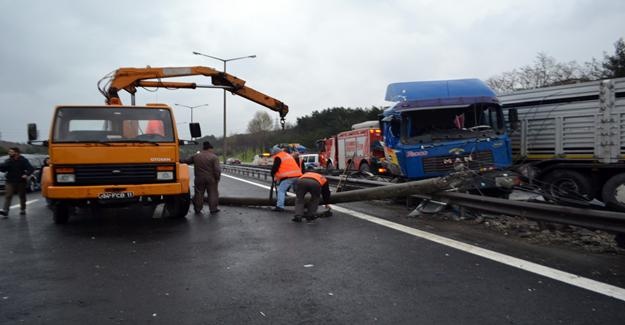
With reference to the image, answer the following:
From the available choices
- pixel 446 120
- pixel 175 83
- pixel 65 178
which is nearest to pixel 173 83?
pixel 175 83

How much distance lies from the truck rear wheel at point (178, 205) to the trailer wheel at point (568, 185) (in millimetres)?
7016

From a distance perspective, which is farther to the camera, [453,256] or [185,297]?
[453,256]

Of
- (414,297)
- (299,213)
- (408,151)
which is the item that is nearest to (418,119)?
(408,151)

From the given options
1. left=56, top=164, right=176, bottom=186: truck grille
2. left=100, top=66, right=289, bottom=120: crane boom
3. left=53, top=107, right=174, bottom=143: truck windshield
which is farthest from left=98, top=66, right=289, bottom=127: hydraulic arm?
left=56, top=164, right=176, bottom=186: truck grille

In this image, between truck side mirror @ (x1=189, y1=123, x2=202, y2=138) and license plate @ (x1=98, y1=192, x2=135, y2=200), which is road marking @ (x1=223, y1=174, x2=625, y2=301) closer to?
license plate @ (x1=98, y1=192, x2=135, y2=200)

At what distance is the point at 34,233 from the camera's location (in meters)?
7.80

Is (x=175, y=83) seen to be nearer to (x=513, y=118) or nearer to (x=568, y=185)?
(x=513, y=118)

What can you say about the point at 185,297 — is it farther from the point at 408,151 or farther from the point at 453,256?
the point at 408,151

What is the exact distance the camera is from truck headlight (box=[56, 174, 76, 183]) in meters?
7.79

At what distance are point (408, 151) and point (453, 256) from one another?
15.8 ft

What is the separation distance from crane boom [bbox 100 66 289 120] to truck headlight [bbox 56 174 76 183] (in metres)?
3.01

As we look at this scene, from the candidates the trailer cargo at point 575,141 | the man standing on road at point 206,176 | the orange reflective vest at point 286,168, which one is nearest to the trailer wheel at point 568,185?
the trailer cargo at point 575,141

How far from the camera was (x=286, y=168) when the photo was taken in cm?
993

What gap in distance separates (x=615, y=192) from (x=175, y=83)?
35.8 ft
